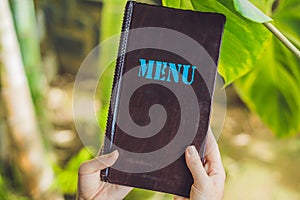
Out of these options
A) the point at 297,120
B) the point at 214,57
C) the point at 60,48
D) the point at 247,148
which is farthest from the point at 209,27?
the point at 60,48

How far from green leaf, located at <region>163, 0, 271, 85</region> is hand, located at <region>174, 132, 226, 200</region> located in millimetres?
95

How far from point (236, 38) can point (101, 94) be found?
0.85m

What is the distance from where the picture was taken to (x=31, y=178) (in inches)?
38.1

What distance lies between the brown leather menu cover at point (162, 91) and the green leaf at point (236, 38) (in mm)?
64

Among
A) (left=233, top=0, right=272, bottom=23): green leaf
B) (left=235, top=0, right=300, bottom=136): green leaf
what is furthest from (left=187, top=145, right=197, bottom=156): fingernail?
(left=235, top=0, right=300, bottom=136): green leaf

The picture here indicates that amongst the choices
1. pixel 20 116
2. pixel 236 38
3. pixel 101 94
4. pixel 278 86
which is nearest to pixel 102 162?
pixel 236 38

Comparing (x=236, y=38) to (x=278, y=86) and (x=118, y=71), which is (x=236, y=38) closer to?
(x=118, y=71)

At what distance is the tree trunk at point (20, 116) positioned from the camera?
84cm

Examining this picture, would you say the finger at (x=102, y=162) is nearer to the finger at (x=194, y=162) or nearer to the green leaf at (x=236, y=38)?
the finger at (x=194, y=162)

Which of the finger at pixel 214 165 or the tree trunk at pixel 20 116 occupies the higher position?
the finger at pixel 214 165

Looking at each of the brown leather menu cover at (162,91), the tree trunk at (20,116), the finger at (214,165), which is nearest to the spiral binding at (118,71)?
the brown leather menu cover at (162,91)

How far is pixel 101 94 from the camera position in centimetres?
135

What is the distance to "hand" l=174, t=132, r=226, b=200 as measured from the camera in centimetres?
43

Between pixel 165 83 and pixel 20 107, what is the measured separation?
1.63ft
